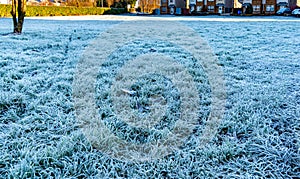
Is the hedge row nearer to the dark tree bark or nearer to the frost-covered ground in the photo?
the dark tree bark

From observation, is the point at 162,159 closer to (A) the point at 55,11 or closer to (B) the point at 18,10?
(B) the point at 18,10

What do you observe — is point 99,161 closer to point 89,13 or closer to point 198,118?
point 198,118

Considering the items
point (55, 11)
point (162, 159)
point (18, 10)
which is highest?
point (55, 11)

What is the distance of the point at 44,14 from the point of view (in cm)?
2062

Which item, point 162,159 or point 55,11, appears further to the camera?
point 55,11

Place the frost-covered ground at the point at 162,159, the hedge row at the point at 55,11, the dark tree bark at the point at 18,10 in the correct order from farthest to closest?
the hedge row at the point at 55,11, the dark tree bark at the point at 18,10, the frost-covered ground at the point at 162,159

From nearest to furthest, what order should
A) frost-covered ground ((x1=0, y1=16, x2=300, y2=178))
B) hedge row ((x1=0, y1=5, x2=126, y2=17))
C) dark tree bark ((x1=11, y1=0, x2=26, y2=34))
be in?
frost-covered ground ((x1=0, y1=16, x2=300, y2=178)), dark tree bark ((x1=11, y1=0, x2=26, y2=34)), hedge row ((x1=0, y1=5, x2=126, y2=17))

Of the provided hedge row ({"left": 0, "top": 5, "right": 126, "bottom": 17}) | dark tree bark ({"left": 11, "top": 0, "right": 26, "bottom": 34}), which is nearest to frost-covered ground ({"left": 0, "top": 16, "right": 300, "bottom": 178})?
dark tree bark ({"left": 11, "top": 0, "right": 26, "bottom": 34})

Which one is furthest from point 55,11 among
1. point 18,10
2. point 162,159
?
point 162,159

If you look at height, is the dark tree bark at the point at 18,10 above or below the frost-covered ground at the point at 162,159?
above

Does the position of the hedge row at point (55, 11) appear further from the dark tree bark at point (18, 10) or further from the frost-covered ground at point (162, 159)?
the frost-covered ground at point (162, 159)

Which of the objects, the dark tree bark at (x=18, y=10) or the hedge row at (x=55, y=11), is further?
the hedge row at (x=55, y=11)

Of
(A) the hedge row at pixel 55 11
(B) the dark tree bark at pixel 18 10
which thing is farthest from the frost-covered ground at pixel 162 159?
(A) the hedge row at pixel 55 11

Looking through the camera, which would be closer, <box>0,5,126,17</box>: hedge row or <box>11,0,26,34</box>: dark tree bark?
<box>11,0,26,34</box>: dark tree bark
